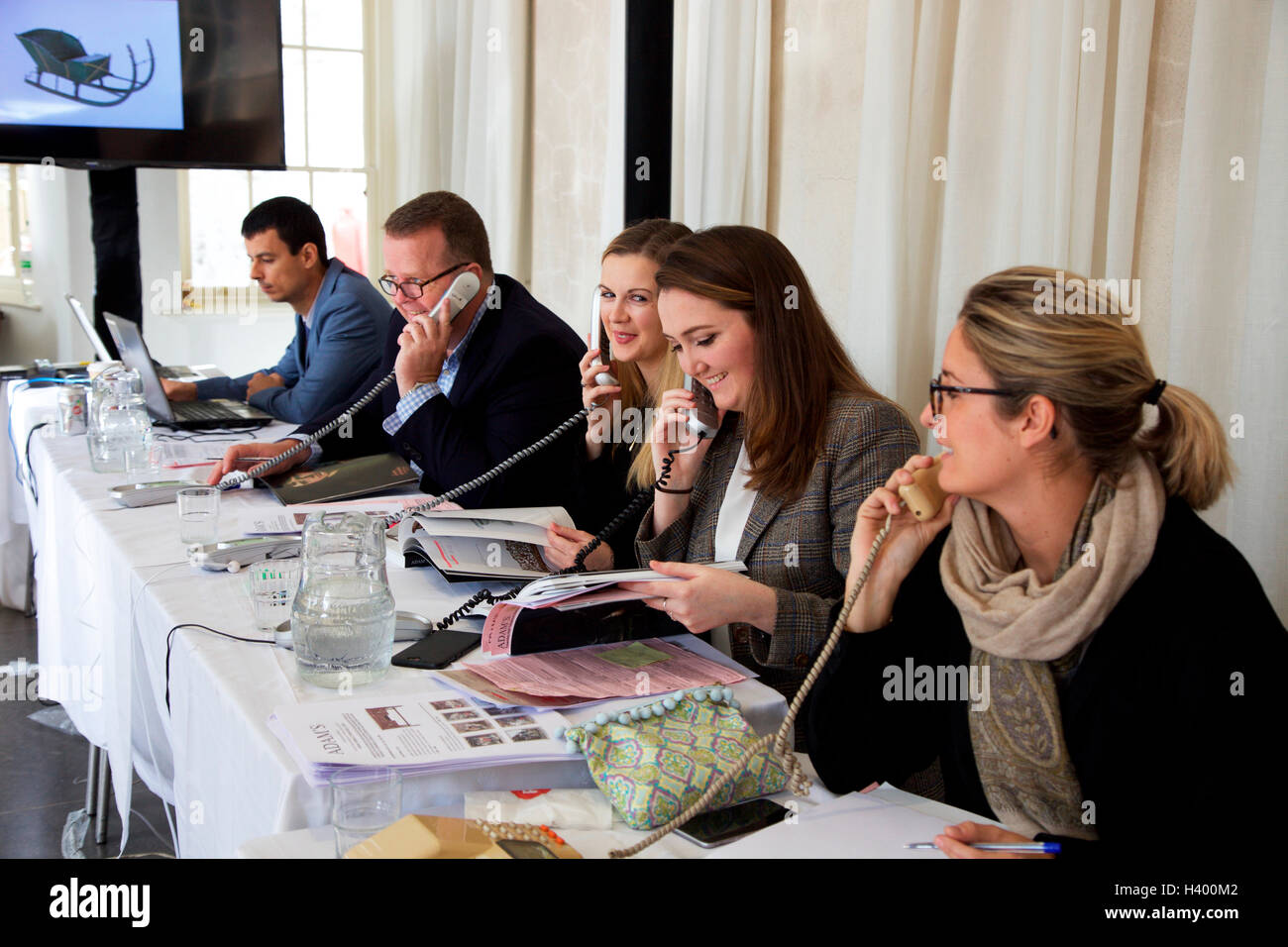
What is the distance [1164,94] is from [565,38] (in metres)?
2.96

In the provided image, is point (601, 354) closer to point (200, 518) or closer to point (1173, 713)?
point (200, 518)

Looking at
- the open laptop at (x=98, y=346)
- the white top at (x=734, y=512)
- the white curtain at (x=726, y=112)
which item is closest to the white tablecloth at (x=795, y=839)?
the white top at (x=734, y=512)

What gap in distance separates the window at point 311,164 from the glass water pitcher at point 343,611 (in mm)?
5036

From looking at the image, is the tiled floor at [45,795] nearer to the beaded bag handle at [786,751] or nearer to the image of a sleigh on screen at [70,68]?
the beaded bag handle at [786,751]

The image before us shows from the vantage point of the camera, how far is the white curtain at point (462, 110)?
483 centimetres

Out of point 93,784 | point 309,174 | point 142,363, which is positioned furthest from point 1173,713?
point 309,174

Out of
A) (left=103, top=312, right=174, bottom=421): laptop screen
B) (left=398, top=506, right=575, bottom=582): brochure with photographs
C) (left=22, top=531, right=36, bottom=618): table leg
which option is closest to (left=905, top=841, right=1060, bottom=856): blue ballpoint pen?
(left=398, top=506, right=575, bottom=582): brochure with photographs

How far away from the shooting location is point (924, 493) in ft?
4.50

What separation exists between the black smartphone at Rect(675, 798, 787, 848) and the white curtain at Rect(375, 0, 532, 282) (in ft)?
13.0

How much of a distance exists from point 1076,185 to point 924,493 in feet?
3.41

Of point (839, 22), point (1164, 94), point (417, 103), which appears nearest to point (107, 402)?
point (839, 22)

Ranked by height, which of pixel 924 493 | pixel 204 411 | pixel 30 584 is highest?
pixel 924 493
